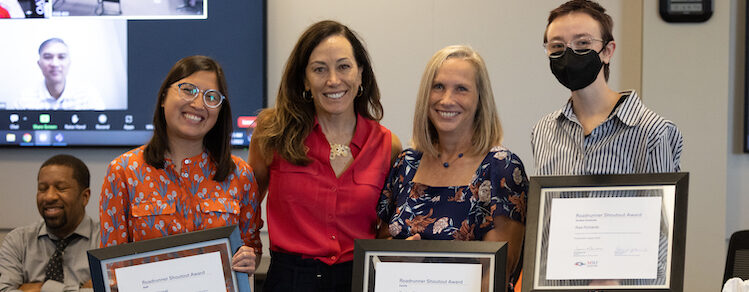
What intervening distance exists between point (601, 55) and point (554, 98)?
5.57ft

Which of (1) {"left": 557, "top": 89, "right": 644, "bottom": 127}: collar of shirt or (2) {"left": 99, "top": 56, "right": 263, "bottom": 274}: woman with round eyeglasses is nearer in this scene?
(1) {"left": 557, "top": 89, "right": 644, "bottom": 127}: collar of shirt

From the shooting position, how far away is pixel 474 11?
3688 mm

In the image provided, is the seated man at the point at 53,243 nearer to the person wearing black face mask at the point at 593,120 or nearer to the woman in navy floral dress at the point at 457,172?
the woman in navy floral dress at the point at 457,172

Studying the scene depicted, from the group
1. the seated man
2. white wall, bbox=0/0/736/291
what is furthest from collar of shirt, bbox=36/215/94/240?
white wall, bbox=0/0/736/291

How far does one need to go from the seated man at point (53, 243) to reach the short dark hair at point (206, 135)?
1342mm

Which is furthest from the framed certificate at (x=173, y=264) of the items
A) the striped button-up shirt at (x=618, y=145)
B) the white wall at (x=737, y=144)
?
the white wall at (x=737, y=144)

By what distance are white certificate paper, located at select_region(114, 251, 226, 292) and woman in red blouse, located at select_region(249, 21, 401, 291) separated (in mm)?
286

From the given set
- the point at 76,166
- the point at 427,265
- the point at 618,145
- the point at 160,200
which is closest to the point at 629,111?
the point at 618,145

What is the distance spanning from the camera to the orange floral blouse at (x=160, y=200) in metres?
2.07

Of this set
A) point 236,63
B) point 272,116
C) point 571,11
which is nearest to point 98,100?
point 236,63

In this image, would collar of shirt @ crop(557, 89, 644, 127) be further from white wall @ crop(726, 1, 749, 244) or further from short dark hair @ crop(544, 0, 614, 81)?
white wall @ crop(726, 1, 749, 244)

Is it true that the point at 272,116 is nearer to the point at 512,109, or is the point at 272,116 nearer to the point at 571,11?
the point at 571,11

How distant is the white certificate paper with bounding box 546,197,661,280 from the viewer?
1812mm

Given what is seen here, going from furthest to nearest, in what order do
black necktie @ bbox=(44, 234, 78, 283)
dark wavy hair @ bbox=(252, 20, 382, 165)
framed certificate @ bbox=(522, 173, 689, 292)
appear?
black necktie @ bbox=(44, 234, 78, 283) → dark wavy hair @ bbox=(252, 20, 382, 165) → framed certificate @ bbox=(522, 173, 689, 292)
